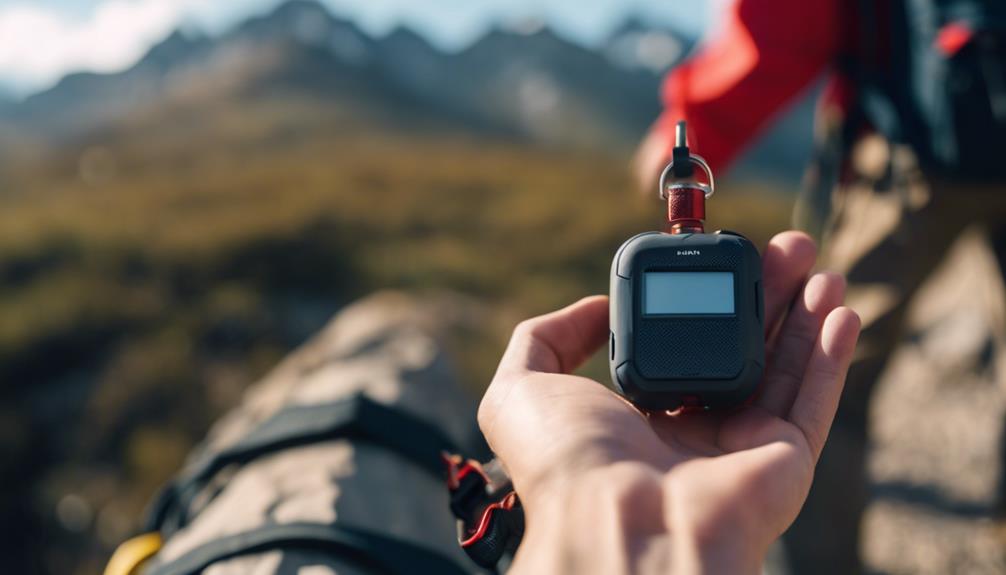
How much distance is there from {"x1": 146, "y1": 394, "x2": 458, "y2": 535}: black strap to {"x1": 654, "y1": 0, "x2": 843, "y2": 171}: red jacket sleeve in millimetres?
1104

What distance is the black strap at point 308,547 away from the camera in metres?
1.42

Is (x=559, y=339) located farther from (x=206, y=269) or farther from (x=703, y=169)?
(x=206, y=269)

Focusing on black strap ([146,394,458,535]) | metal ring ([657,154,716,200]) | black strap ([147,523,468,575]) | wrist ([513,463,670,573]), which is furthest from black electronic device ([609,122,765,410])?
black strap ([146,394,458,535])

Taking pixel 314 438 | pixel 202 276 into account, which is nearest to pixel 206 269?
pixel 202 276

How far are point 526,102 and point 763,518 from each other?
5312 centimetres

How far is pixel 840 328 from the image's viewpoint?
1.26m

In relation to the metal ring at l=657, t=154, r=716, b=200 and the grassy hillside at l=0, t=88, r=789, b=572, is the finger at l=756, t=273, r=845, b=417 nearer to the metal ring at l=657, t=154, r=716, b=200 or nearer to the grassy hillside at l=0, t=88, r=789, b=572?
the metal ring at l=657, t=154, r=716, b=200

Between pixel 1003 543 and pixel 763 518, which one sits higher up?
pixel 763 518

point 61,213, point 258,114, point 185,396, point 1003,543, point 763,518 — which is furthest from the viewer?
point 258,114

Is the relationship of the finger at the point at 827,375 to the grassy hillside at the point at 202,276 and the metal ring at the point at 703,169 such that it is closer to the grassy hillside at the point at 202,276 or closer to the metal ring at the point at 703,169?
the metal ring at the point at 703,169

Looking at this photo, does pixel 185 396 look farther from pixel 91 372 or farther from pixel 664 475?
pixel 664 475

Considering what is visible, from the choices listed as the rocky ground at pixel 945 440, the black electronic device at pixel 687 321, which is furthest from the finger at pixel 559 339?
the rocky ground at pixel 945 440

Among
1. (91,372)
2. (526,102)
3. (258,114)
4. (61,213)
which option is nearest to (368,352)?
(91,372)

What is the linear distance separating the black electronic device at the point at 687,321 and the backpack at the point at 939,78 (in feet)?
3.69
